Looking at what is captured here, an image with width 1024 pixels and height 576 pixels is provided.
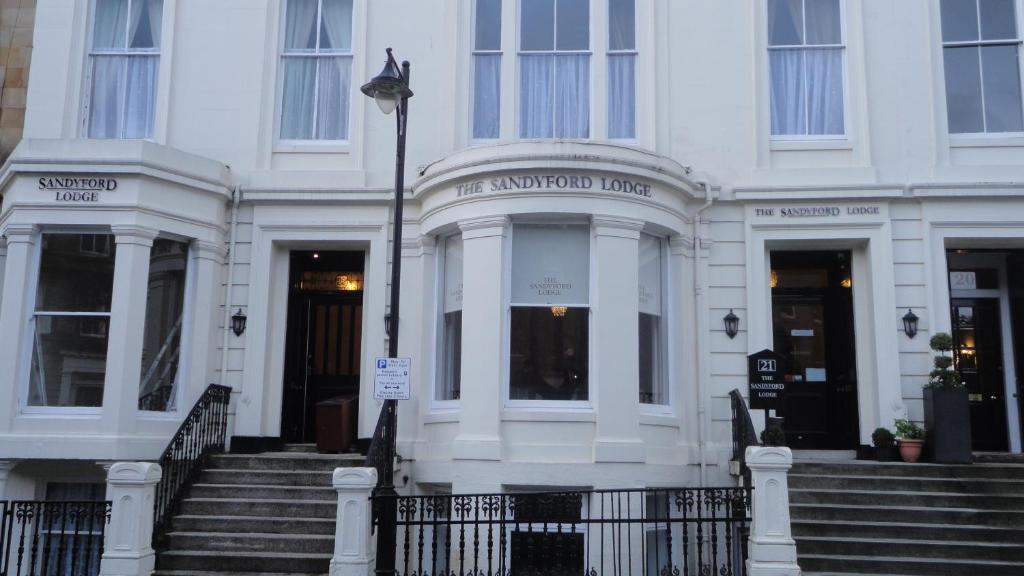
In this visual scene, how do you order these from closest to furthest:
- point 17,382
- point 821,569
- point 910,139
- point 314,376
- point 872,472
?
point 821,569, point 872,472, point 17,382, point 910,139, point 314,376

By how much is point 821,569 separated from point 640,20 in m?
7.40

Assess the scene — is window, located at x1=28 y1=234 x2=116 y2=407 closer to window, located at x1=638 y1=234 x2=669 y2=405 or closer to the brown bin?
the brown bin

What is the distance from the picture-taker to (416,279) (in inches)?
481

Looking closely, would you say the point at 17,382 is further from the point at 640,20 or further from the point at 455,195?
the point at 640,20

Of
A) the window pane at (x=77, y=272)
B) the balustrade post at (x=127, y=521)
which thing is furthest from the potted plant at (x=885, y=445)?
the window pane at (x=77, y=272)

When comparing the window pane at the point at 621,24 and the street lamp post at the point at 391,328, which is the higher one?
the window pane at the point at 621,24

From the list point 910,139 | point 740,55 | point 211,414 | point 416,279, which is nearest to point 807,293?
point 910,139

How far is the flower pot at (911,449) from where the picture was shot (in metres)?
11.1

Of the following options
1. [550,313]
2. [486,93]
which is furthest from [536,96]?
[550,313]

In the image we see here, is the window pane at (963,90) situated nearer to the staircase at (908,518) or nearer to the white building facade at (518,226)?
the white building facade at (518,226)

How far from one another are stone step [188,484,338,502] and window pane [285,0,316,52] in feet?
20.2

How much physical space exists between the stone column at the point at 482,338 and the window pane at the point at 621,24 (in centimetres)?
333

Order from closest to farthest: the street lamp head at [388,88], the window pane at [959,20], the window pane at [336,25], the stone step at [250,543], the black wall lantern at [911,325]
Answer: the street lamp head at [388,88]
the stone step at [250,543]
the black wall lantern at [911,325]
the window pane at [959,20]
the window pane at [336,25]

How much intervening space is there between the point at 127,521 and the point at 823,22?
34.9ft
